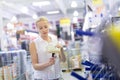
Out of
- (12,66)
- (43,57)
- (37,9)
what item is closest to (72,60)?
(12,66)

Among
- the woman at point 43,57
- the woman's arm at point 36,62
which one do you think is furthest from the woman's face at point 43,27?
the woman's arm at point 36,62

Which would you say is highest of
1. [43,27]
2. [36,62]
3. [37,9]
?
[37,9]

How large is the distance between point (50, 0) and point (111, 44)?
552 inches

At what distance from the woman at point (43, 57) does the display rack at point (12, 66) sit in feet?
2.14

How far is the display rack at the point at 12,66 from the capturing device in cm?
328

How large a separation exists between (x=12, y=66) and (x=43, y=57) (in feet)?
2.73

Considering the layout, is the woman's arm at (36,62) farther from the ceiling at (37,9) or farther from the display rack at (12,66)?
the ceiling at (37,9)

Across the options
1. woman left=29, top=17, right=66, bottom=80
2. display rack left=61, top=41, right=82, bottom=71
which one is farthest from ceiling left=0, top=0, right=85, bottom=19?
woman left=29, top=17, right=66, bottom=80

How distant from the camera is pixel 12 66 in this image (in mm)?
3383

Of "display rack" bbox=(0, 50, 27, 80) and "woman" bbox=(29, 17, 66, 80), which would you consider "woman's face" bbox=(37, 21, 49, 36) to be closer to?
"woman" bbox=(29, 17, 66, 80)

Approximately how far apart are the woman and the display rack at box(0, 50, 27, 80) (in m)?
0.65

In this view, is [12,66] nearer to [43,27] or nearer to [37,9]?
[43,27]

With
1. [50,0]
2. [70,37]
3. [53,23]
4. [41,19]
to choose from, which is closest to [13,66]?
[41,19]

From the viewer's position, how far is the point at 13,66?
3.40 metres
